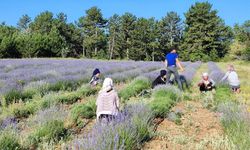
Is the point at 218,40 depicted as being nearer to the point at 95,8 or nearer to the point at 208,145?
the point at 95,8

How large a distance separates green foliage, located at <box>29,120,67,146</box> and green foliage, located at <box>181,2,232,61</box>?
57885mm

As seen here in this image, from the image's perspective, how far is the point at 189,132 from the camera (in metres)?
6.96

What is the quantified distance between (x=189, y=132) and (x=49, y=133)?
2.48m

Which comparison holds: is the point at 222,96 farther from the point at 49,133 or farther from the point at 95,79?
the point at 49,133

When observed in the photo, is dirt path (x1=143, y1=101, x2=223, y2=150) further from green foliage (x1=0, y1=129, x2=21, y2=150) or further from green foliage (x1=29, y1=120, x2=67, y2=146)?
green foliage (x1=0, y1=129, x2=21, y2=150)

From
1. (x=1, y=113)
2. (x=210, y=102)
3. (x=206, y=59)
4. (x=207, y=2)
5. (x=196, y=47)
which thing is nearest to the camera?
(x=1, y=113)

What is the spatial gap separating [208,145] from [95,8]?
74719 mm

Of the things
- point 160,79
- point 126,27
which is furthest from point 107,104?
point 126,27

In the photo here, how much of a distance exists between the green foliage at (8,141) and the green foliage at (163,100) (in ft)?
10.4

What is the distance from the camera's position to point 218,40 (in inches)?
2739

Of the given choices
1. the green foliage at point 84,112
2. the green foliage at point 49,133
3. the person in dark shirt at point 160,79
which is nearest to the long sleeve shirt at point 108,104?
the green foliage at point 84,112

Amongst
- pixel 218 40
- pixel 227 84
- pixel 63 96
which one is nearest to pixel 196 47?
pixel 218 40

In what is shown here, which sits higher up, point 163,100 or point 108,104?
point 108,104

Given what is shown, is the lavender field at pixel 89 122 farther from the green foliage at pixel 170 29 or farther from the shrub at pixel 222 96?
the green foliage at pixel 170 29
